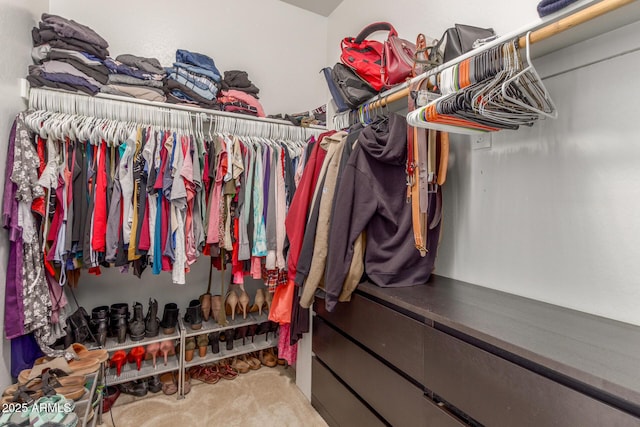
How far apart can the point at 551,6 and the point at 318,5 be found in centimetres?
223

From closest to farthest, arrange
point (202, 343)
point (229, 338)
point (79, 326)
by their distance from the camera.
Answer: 1. point (79, 326)
2. point (202, 343)
3. point (229, 338)

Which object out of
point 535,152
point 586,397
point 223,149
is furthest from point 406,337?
point 223,149

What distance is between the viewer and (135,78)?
6.50 ft

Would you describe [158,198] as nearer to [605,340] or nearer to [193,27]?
[193,27]

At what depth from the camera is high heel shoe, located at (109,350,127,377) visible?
1.95 m

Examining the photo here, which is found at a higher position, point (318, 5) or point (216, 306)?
point (318, 5)

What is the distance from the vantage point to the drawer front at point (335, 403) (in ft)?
4.79

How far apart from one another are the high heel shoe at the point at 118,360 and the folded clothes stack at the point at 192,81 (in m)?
1.71

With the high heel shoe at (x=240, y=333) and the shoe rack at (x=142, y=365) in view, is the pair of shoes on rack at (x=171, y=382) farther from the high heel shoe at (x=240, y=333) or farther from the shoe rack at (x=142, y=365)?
the high heel shoe at (x=240, y=333)

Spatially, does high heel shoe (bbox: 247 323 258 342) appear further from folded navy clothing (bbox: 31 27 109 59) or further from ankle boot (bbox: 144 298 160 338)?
folded navy clothing (bbox: 31 27 109 59)

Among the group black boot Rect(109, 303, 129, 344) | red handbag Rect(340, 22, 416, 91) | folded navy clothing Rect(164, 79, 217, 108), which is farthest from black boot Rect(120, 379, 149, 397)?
red handbag Rect(340, 22, 416, 91)

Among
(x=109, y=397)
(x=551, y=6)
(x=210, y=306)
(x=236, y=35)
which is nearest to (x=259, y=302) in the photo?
(x=210, y=306)

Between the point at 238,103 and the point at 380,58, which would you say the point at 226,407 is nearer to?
the point at 238,103

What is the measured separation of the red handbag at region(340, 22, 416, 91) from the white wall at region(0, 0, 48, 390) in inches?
66.6
